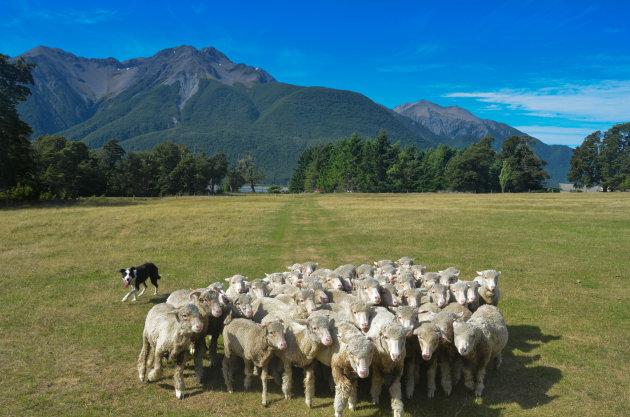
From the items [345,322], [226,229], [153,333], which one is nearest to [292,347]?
[345,322]

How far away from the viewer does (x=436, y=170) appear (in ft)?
368

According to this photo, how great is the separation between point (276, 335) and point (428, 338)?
2.71 m

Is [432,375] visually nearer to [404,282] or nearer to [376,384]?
[376,384]

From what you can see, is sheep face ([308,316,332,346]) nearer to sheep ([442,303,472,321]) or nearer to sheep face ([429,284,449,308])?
sheep ([442,303,472,321])

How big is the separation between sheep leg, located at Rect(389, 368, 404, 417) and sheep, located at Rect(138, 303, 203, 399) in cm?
359

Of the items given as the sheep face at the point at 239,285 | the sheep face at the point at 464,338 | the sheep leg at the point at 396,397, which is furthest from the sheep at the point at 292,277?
the sheep face at the point at 464,338

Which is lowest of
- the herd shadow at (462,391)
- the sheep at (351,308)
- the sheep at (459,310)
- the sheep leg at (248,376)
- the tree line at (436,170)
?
the herd shadow at (462,391)

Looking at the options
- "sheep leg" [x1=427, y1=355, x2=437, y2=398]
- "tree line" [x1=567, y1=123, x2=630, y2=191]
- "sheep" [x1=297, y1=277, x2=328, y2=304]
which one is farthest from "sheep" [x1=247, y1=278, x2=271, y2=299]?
"tree line" [x1=567, y1=123, x2=630, y2=191]

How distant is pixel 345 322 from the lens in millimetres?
6871

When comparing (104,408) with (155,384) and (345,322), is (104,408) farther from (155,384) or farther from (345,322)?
(345,322)

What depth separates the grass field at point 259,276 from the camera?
6.56 metres

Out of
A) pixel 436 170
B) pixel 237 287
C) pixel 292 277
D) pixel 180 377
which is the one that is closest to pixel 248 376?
pixel 180 377

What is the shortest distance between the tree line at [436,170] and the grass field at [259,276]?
76.7 m

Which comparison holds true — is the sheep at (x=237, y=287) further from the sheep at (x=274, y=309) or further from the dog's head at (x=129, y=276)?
the dog's head at (x=129, y=276)
